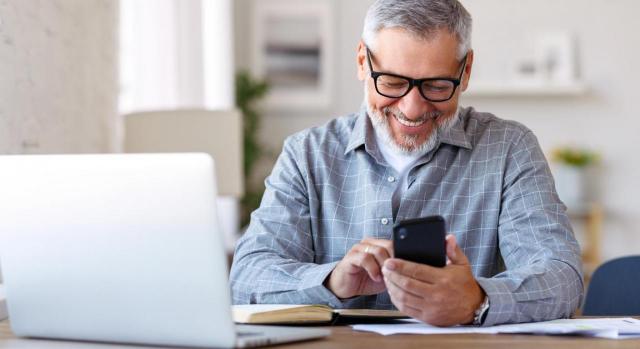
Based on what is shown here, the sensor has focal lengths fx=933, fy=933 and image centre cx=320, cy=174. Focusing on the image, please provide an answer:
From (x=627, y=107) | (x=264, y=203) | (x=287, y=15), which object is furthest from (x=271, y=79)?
(x=264, y=203)

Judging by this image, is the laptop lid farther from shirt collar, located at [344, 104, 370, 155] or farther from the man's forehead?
shirt collar, located at [344, 104, 370, 155]

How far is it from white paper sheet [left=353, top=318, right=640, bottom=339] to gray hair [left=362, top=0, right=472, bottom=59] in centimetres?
60

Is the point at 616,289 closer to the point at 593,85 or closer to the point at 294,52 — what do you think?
the point at 593,85

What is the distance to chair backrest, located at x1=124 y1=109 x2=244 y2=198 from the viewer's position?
123 inches

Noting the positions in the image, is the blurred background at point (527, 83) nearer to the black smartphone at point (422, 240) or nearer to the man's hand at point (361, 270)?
the man's hand at point (361, 270)

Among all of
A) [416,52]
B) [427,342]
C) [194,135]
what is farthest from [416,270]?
[194,135]

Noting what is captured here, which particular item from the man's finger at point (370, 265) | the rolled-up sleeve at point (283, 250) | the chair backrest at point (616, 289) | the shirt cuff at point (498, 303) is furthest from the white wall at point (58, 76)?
the chair backrest at point (616, 289)

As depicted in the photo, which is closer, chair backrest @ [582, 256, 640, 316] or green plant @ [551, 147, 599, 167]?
chair backrest @ [582, 256, 640, 316]

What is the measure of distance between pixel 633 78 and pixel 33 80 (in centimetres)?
515

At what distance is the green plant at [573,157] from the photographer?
640cm

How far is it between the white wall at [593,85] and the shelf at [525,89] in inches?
2.0

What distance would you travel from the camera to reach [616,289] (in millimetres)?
2055

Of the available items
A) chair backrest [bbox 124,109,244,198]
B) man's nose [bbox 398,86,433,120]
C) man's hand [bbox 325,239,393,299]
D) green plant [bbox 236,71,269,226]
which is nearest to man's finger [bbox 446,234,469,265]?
man's hand [bbox 325,239,393,299]

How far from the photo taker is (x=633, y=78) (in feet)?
21.7
